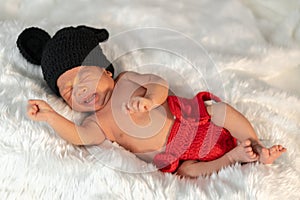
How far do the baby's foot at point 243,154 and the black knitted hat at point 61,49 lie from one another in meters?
0.33

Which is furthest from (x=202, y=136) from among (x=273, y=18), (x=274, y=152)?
(x=273, y=18)

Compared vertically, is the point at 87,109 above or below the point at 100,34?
below

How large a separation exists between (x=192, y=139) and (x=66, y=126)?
260 mm

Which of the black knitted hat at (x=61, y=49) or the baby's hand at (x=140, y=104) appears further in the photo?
the black knitted hat at (x=61, y=49)

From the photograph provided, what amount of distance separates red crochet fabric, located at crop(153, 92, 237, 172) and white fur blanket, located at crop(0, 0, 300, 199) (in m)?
0.07

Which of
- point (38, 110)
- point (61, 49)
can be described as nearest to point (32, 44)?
point (61, 49)

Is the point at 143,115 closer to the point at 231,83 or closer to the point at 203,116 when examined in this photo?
the point at 203,116

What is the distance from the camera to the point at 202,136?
3.65 ft

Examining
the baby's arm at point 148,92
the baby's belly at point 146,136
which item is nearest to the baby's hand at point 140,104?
the baby's arm at point 148,92

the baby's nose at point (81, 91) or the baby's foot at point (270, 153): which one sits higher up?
the baby's nose at point (81, 91)

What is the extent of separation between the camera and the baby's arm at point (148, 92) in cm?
100

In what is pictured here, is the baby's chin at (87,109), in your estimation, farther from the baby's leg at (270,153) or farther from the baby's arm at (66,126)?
the baby's leg at (270,153)

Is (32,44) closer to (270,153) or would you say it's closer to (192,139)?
(192,139)

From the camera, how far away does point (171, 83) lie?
4.07ft
